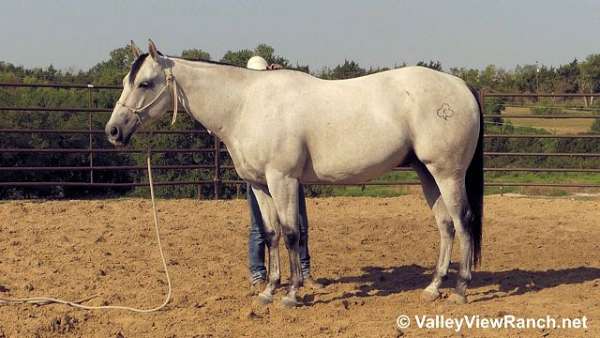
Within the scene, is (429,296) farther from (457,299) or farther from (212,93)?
(212,93)

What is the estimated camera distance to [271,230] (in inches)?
196

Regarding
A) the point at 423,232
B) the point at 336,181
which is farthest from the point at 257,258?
the point at 423,232

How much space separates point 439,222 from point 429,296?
0.58 meters

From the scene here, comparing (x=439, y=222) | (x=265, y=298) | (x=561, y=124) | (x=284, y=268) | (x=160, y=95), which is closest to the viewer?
(x=160, y=95)

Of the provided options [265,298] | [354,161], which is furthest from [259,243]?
[354,161]

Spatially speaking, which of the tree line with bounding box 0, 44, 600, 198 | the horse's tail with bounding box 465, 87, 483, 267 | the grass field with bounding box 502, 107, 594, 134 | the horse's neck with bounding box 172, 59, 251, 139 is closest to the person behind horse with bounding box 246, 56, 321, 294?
the horse's neck with bounding box 172, 59, 251, 139

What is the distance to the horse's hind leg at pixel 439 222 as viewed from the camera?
16.4 feet

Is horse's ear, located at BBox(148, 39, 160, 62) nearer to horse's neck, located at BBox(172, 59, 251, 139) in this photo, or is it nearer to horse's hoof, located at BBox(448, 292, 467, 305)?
horse's neck, located at BBox(172, 59, 251, 139)

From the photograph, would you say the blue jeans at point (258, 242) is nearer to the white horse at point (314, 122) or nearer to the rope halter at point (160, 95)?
the white horse at point (314, 122)

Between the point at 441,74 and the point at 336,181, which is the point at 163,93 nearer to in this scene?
the point at 336,181

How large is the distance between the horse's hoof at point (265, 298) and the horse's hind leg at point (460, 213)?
4.06 feet

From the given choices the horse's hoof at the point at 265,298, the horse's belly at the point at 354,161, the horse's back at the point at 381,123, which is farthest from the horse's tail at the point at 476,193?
the horse's hoof at the point at 265,298

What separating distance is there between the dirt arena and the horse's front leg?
0.49 feet

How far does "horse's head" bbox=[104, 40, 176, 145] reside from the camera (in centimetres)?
467
